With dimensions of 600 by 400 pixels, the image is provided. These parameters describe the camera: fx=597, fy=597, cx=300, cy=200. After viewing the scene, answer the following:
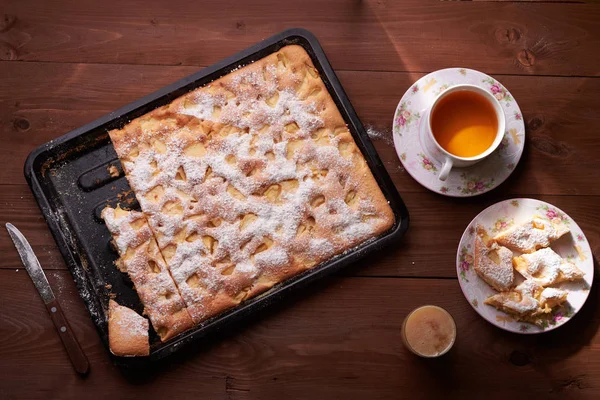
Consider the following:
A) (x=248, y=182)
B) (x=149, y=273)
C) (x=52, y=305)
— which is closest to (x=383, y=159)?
(x=248, y=182)

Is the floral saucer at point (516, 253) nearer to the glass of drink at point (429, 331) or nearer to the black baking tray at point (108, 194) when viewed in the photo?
the glass of drink at point (429, 331)

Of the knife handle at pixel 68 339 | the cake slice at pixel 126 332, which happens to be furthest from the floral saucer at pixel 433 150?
the knife handle at pixel 68 339

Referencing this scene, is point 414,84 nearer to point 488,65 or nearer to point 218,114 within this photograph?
point 488,65

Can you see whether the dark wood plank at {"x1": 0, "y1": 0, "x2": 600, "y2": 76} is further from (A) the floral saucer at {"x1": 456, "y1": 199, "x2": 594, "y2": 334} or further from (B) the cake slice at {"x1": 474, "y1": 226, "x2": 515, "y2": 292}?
(B) the cake slice at {"x1": 474, "y1": 226, "x2": 515, "y2": 292}

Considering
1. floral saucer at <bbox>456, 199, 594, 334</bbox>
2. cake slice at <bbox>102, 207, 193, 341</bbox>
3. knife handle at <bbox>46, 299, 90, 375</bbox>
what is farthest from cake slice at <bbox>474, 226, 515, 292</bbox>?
knife handle at <bbox>46, 299, 90, 375</bbox>

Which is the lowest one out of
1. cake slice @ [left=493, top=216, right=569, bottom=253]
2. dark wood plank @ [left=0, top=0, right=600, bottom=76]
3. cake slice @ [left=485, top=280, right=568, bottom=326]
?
cake slice @ [left=485, top=280, right=568, bottom=326]

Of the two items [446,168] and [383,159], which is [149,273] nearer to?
[383,159]
